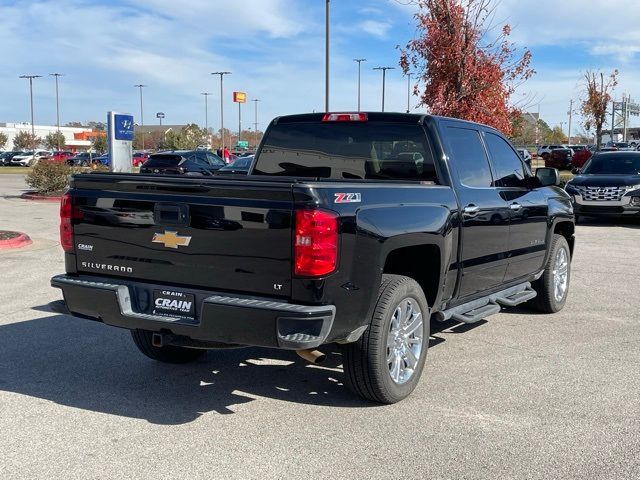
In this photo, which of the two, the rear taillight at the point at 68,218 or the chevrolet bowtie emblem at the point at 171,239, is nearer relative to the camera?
the chevrolet bowtie emblem at the point at 171,239

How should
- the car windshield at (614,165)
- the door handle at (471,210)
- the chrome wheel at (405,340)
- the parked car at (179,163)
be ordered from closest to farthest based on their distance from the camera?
the chrome wheel at (405,340) < the door handle at (471,210) < the car windshield at (614,165) < the parked car at (179,163)

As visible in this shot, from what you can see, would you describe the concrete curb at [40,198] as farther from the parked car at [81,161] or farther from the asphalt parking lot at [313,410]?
the asphalt parking lot at [313,410]

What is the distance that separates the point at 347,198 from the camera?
407 cm

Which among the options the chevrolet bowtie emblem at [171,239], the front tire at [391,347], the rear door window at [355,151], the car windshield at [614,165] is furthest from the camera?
the car windshield at [614,165]

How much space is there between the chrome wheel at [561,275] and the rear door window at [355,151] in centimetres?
282

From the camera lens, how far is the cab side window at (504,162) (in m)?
6.34

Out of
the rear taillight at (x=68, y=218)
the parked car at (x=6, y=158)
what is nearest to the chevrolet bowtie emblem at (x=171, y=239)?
the rear taillight at (x=68, y=218)

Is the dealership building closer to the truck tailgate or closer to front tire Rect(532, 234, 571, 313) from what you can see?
front tire Rect(532, 234, 571, 313)

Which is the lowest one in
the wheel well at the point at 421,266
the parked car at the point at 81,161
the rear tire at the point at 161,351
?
→ the rear tire at the point at 161,351

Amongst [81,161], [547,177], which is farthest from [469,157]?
[81,161]

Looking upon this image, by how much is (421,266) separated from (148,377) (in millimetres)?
2279

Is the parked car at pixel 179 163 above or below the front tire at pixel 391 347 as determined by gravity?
above

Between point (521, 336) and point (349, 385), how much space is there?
2614mm

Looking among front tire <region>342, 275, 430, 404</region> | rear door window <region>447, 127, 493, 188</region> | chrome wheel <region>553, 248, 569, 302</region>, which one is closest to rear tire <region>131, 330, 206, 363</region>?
front tire <region>342, 275, 430, 404</region>
